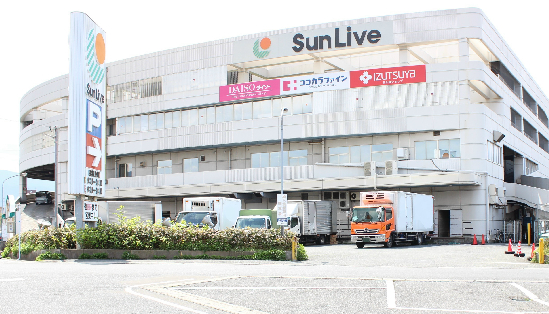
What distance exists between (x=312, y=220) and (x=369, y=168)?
21.8 feet

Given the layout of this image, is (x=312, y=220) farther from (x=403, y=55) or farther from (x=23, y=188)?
(x=23, y=188)

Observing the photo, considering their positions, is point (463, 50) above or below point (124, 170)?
above

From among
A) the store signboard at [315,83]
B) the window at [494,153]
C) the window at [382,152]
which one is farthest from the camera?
the store signboard at [315,83]

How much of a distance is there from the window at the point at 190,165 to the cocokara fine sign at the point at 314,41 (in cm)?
983

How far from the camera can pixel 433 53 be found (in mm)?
49312

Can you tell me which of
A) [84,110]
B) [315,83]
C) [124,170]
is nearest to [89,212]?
[84,110]

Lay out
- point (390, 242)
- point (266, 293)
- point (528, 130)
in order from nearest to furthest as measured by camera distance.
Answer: point (266, 293) → point (390, 242) → point (528, 130)

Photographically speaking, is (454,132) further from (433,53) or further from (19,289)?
(19,289)

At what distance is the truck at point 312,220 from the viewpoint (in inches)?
1503

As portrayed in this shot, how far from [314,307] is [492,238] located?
35876mm

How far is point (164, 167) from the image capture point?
5600 cm

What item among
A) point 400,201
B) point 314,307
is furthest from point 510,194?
point 314,307

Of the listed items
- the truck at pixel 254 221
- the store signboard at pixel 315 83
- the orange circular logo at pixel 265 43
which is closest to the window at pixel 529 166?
the store signboard at pixel 315 83

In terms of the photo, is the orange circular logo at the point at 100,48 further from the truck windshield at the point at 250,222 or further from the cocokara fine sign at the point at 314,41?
the cocokara fine sign at the point at 314,41
